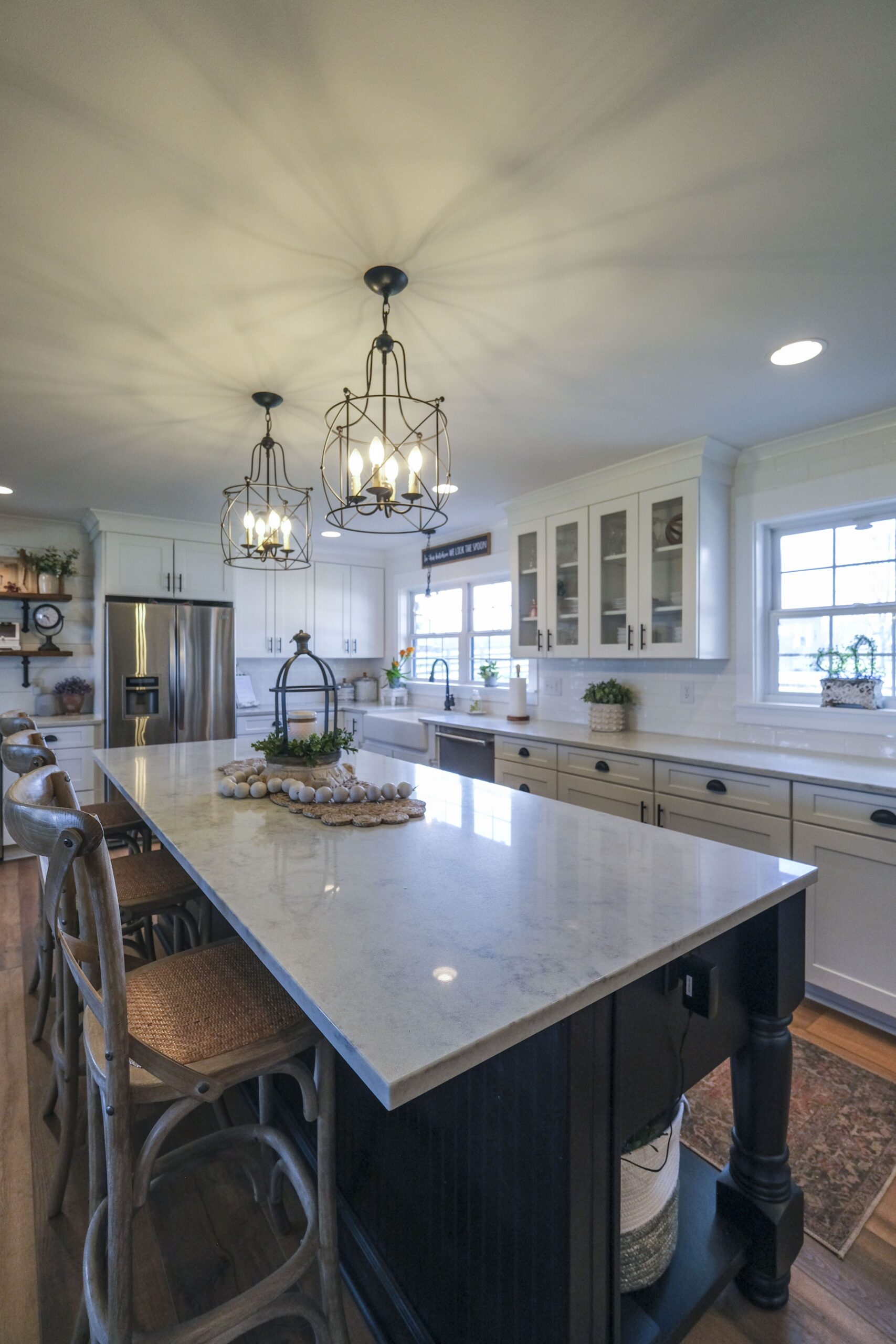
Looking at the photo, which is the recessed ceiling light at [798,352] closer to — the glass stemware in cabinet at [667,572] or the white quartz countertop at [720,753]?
the glass stemware in cabinet at [667,572]

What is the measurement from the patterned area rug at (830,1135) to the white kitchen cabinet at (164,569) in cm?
441

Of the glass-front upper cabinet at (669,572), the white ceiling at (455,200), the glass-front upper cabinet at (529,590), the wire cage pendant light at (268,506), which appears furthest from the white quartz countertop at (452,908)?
the glass-front upper cabinet at (529,590)

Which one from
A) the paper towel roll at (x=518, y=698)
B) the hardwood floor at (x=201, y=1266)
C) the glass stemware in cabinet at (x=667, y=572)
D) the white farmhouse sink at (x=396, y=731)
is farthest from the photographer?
the white farmhouse sink at (x=396, y=731)

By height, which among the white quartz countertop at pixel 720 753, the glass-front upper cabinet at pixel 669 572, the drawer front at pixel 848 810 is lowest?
the drawer front at pixel 848 810

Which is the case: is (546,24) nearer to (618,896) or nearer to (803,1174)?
(618,896)

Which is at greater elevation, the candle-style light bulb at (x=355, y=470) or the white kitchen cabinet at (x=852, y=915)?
the candle-style light bulb at (x=355, y=470)

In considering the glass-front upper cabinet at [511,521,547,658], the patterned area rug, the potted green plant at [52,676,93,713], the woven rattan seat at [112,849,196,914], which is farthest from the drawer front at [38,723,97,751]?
the patterned area rug

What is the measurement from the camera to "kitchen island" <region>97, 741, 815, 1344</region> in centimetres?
83

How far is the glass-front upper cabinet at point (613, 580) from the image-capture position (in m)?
3.40

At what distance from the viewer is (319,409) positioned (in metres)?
2.71

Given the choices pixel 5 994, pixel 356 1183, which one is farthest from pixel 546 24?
pixel 5 994

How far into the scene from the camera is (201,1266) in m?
1.40

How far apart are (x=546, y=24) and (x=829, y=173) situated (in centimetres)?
77

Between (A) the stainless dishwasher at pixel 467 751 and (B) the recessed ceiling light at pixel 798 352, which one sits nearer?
(B) the recessed ceiling light at pixel 798 352
